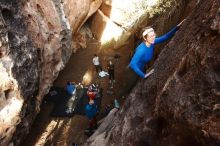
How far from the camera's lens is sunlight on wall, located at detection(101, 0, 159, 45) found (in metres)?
17.9

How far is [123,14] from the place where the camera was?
20672 mm

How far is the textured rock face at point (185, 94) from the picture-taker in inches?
194

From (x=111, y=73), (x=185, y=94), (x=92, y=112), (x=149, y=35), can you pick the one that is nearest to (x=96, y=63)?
(x=111, y=73)

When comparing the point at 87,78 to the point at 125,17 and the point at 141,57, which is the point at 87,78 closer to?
the point at 125,17

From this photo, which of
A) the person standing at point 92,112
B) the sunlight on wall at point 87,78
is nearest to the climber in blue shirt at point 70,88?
the sunlight on wall at point 87,78

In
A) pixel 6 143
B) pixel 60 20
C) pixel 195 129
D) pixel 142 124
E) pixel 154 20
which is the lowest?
pixel 195 129

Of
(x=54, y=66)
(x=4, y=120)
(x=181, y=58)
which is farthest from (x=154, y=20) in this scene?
(x=181, y=58)

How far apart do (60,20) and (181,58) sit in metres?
10.6

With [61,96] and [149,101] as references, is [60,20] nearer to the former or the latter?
[61,96]

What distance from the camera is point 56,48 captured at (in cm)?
1543

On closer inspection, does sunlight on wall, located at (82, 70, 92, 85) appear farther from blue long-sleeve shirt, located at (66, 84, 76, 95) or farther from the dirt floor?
blue long-sleeve shirt, located at (66, 84, 76, 95)

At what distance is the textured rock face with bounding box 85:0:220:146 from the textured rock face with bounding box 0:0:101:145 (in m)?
4.96

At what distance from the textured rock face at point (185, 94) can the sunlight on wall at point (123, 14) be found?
10148 mm

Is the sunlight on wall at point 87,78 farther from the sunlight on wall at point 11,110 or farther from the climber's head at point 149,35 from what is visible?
the climber's head at point 149,35
